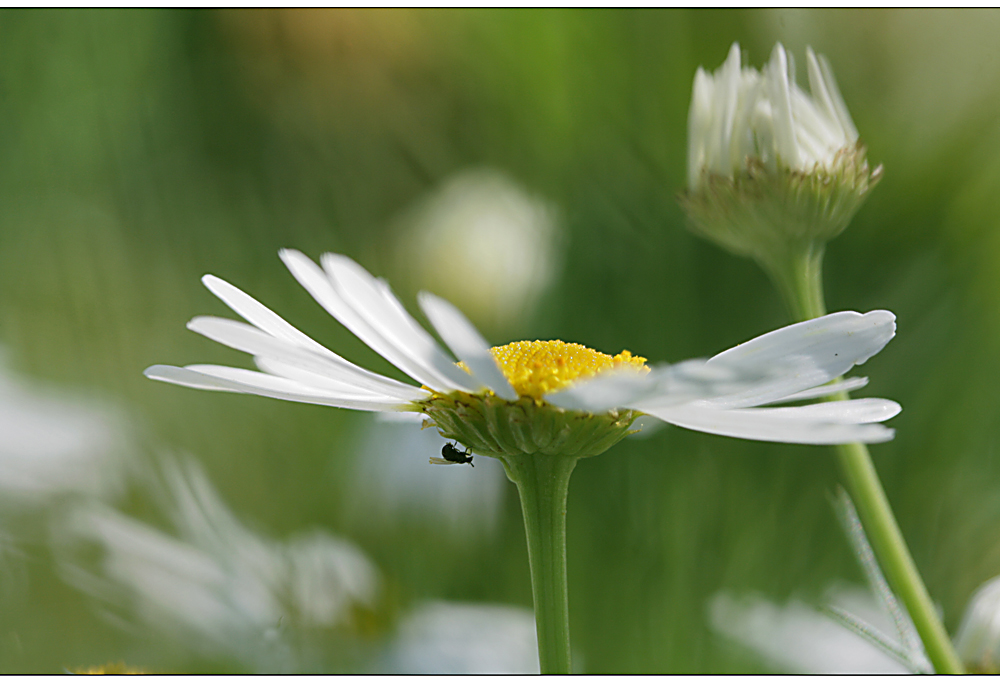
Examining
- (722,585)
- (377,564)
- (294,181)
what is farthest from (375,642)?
(294,181)

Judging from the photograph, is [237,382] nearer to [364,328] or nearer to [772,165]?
[364,328]

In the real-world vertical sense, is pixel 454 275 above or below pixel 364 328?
above

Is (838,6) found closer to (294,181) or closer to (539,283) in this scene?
(539,283)

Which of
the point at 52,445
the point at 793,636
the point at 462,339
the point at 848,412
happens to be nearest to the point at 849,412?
the point at 848,412

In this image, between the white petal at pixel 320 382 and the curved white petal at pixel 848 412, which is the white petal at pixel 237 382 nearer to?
the white petal at pixel 320 382

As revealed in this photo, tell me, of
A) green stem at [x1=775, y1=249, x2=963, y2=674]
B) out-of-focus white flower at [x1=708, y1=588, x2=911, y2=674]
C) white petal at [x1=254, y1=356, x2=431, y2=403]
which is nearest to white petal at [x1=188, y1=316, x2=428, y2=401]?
white petal at [x1=254, y1=356, x2=431, y2=403]

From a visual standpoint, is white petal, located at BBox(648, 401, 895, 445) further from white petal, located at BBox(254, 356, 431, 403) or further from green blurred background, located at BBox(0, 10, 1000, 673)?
green blurred background, located at BBox(0, 10, 1000, 673)
